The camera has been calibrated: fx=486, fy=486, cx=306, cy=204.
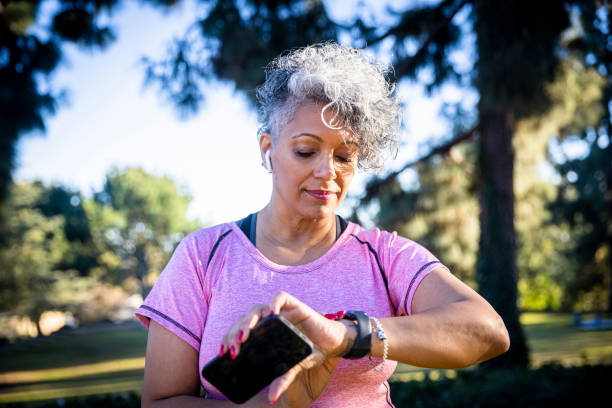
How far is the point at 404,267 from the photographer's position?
66.7 inches

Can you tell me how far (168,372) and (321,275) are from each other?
60cm

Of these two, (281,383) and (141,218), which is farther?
(141,218)

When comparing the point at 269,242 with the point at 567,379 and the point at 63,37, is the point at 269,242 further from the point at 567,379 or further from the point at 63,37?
the point at 63,37

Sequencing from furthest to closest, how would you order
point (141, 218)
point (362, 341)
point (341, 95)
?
point (141, 218), point (341, 95), point (362, 341)

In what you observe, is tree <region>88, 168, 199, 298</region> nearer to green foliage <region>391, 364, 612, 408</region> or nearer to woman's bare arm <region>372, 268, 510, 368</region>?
green foliage <region>391, 364, 612, 408</region>

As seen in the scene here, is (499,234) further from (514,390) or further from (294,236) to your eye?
(294,236)

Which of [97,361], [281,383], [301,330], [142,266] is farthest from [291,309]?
[142,266]

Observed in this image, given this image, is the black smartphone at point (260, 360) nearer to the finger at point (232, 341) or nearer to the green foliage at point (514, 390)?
the finger at point (232, 341)

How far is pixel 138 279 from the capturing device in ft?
152

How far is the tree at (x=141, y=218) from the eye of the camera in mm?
45375

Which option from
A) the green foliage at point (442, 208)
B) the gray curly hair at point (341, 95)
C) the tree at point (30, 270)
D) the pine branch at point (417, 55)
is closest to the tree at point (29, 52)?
the pine branch at point (417, 55)

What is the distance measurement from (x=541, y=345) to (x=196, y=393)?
16.0m

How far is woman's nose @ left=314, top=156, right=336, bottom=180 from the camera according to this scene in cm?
169

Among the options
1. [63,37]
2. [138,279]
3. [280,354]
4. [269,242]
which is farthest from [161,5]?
[138,279]
